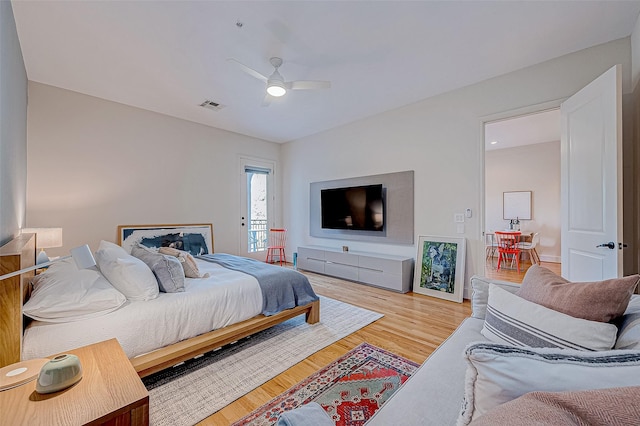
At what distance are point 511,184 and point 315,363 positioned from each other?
7186 mm

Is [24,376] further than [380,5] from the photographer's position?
No

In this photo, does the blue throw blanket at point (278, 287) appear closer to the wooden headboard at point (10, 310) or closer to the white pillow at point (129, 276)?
the white pillow at point (129, 276)

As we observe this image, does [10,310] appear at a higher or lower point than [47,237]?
lower

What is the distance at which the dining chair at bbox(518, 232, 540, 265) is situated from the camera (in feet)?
18.2

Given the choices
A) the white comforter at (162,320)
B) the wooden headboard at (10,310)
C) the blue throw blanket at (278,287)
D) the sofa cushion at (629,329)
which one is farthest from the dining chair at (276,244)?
the sofa cushion at (629,329)

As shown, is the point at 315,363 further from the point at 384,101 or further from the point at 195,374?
the point at 384,101

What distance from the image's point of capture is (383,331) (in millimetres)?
2631

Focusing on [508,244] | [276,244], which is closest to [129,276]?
[276,244]

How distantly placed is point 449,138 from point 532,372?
140 inches

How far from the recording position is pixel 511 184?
6.89 metres

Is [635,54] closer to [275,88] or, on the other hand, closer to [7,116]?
[275,88]

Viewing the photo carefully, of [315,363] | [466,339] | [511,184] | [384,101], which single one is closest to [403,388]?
[466,339]

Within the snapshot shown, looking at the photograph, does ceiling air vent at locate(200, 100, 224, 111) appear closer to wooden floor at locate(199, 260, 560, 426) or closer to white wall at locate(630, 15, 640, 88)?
wooden floor at locate(199, 260, 560, 426)

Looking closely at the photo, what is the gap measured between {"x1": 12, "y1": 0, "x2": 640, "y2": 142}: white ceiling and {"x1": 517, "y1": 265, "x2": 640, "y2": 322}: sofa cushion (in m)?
2.14
